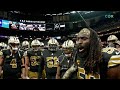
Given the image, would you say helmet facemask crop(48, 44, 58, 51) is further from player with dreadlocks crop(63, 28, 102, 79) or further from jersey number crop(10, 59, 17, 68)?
player with dreadlocks crop(63, 28, 102, 79)

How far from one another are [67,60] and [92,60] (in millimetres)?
3529

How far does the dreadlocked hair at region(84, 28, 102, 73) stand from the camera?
297cm

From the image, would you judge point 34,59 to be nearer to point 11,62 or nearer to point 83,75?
point 11,62

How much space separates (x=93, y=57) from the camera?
119 inches

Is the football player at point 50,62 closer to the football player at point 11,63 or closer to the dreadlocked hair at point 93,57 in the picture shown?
the football player at point 11,63

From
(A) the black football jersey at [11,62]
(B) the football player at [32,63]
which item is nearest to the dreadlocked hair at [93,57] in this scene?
(A) the black football jersey at [11,62]

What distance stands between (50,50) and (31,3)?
275cm

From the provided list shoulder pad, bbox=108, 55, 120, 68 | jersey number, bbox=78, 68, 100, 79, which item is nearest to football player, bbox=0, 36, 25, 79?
jersey number, bbox=78, 68, 100, 79

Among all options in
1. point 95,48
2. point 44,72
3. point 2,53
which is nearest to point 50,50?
point 44,72

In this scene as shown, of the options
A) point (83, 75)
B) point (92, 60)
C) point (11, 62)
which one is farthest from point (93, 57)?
point (11, 62)

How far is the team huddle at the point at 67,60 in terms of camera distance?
2917 millimetres

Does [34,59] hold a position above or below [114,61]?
below
